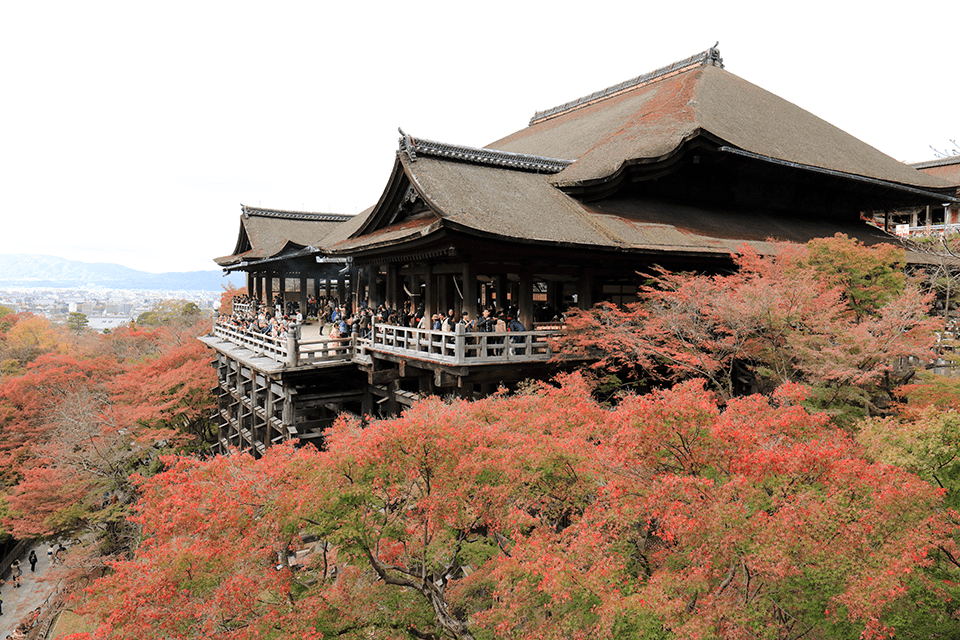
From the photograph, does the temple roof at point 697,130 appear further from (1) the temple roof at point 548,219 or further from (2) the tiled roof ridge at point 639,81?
(1) the temple roof at point 548,219

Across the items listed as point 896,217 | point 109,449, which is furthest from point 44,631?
point 896,217

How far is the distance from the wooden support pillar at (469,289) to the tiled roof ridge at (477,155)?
3697mm

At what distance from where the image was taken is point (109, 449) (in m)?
20.5

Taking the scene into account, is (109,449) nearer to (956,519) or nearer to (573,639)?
(573,639)

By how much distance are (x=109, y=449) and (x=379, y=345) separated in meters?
13.7

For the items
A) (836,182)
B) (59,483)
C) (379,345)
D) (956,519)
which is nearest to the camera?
(956,519)

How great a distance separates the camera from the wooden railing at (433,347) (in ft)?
38.7

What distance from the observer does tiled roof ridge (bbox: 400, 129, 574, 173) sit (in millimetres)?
14125

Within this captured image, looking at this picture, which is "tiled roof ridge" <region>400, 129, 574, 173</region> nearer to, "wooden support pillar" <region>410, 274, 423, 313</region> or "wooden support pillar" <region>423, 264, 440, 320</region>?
"wooden support pillar" <region>423, 264, 440, 320</region>

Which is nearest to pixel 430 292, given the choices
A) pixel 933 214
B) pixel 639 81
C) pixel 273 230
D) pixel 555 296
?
pixel 555 296

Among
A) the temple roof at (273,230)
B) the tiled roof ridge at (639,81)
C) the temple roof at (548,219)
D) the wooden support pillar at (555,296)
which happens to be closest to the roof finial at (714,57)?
the tiled roof ridge at (639,81)

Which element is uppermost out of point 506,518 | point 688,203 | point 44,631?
point 688,203

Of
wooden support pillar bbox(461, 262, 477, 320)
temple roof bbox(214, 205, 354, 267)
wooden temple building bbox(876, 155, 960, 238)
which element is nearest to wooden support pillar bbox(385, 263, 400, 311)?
wooden support pillar bbox(461, 262, 477, 320)

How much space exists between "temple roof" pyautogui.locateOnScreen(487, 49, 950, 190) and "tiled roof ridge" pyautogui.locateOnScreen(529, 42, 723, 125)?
0.15 feet
